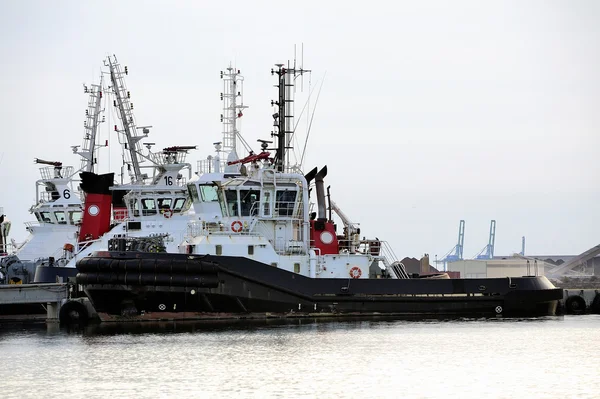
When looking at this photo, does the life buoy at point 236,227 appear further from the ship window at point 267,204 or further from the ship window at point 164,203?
the ship window at point 164,203

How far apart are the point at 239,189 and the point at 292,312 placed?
4.00 meters

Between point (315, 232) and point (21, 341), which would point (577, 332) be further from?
point (21, 341)

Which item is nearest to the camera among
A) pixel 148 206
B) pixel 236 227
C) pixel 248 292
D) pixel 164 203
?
pixel 248 292

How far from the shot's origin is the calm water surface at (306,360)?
72.6ft

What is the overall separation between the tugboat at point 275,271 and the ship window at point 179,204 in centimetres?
647

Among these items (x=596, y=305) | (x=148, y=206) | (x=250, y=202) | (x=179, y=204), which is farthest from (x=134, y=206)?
(x=596, y=305)

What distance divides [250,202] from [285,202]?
1.06 metres

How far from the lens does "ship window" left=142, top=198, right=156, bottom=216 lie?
42.0 meters

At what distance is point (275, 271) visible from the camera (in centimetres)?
3341

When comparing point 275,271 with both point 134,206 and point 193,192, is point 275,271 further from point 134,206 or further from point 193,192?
point 134,206

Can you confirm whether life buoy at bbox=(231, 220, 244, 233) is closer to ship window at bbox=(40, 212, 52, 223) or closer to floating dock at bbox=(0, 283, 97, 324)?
floating dock at bbox=(0, 283, 97, 324)

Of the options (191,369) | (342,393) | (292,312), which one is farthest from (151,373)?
(292,312)

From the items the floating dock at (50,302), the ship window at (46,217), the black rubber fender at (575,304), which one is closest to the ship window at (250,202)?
the floating dock at (50,302)

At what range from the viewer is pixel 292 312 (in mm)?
33844
